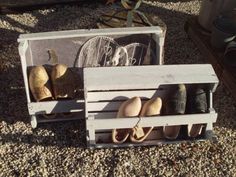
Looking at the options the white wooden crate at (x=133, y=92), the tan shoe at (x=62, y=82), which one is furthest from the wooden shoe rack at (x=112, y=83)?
the tan shoe at (x=62, y=82)

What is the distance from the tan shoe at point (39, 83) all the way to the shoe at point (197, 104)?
59.1 inches

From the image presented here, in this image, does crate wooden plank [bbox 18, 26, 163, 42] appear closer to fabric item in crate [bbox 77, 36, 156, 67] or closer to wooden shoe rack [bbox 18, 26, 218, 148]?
wooden shoe rack [bbox 18, 26, 218, 148]

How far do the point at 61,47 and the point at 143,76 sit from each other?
954mm

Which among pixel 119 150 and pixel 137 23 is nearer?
pixel 119 150

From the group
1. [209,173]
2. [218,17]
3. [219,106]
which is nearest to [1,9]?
[218,17]

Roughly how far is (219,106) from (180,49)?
1.28 meters

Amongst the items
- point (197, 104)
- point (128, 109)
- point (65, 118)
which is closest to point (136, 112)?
point (128, 109)

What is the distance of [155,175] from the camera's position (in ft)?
11.5

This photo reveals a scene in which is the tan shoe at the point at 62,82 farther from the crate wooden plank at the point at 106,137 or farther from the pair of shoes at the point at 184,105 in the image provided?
the pair of shoes at the point at 184,105

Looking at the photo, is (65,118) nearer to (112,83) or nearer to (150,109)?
(112,83)

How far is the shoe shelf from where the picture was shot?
14.6ft

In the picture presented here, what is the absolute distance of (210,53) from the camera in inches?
191

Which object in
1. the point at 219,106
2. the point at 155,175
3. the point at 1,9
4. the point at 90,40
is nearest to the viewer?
the point at 155,175

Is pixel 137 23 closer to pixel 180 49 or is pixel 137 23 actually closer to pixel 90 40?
pixel 90 40
